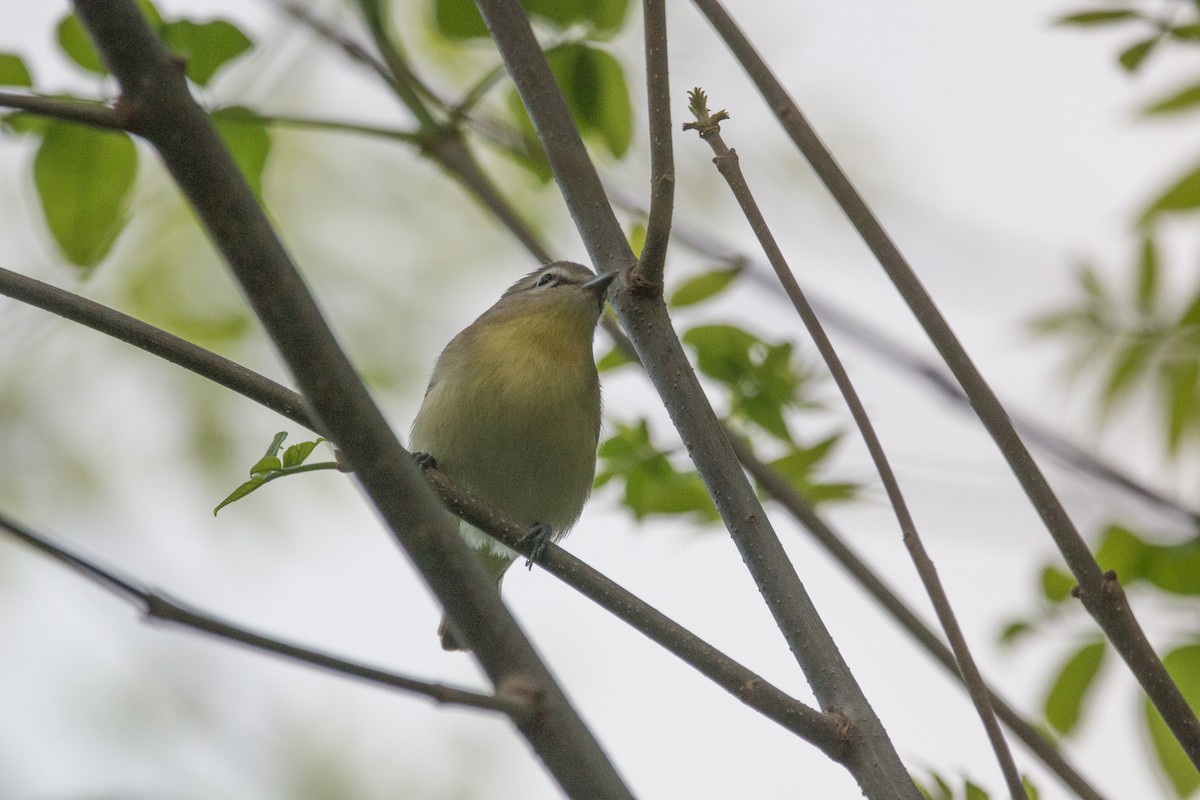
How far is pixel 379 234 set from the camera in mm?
9117

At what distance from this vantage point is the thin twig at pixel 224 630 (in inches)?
58.9

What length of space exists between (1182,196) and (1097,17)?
733 mm

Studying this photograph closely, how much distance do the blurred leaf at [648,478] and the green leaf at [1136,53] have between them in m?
1.56

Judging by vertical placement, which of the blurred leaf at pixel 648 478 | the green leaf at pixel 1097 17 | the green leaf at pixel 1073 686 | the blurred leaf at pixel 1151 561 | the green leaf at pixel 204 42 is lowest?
the green leaf at pixel 1073 686

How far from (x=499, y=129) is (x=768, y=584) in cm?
211

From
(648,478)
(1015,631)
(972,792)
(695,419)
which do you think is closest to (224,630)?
(695,419)

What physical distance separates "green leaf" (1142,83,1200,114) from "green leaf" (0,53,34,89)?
313cm

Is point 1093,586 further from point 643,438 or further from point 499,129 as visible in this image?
point 499,129

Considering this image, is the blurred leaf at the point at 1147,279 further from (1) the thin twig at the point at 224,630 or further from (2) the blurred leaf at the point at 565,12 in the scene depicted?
(1) the thin twig at the point at 224,630

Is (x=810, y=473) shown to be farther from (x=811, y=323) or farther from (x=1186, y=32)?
(x=1186, y=32)

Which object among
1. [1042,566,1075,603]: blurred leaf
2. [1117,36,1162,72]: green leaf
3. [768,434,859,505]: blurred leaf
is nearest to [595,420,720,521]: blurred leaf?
[768,434,859,505]: blurred leaf

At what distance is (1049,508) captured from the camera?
230cm

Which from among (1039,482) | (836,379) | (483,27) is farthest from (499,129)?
(1039,482)

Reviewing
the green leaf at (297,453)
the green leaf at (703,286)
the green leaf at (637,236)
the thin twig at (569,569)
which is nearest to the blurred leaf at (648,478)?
the green leaf at (703,286)
